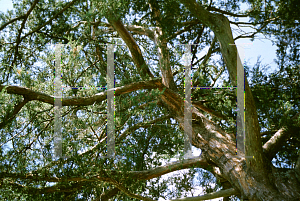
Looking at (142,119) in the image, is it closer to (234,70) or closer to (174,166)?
(174,166)

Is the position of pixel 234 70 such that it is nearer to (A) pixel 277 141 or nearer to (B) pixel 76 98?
(A) pixel 277 141

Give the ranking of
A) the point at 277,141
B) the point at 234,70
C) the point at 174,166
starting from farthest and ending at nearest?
1. the point at 174,166
2. the point at 277,141
3. the point at 234,70

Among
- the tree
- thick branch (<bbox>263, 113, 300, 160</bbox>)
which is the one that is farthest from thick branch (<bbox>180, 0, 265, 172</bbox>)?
thick branch (<bbox>263, 113, 300, 160</bbox>)

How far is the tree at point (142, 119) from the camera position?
3123 millimetres

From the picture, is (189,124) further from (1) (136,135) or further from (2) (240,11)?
(2) (240,11)

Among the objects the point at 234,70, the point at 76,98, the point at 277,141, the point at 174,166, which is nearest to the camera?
the point at 234,70

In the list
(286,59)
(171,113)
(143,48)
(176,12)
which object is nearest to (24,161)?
(171,113)

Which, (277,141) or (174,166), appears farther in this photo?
(174,166)

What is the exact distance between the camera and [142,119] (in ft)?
13.3

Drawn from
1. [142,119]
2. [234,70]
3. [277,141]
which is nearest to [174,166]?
[142,119]

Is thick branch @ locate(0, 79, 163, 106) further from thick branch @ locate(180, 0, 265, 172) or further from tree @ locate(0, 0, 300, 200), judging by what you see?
thick branch @ locate(180, 0, 265, 172)

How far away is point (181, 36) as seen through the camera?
5.16m

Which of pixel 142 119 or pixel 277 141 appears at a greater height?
pixel 142 119

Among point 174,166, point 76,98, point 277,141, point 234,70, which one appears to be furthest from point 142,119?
point 277,141
